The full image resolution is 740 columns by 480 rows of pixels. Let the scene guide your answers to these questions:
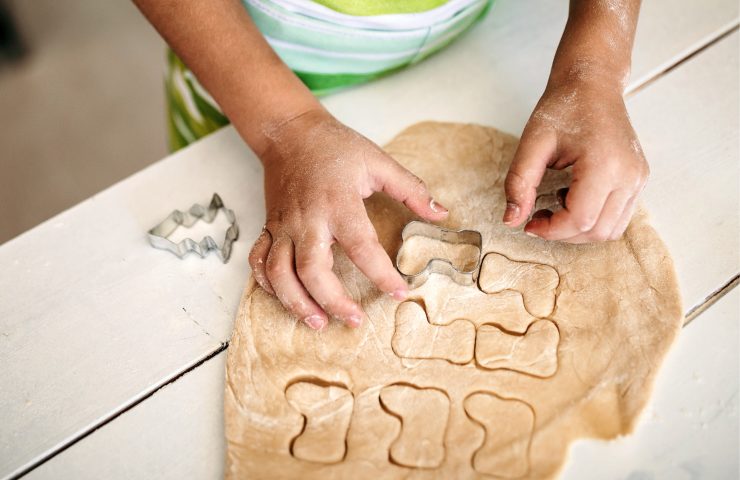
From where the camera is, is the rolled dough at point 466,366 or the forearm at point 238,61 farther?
the forearm at point 238,61

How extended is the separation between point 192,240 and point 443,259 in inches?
11.9

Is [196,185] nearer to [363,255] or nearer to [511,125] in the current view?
[363,255]

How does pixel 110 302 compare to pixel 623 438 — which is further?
pixel 110 302

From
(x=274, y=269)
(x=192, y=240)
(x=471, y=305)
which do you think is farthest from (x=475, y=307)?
(x=192, y=240)

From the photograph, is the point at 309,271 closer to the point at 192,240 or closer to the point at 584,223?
the point at 192,240

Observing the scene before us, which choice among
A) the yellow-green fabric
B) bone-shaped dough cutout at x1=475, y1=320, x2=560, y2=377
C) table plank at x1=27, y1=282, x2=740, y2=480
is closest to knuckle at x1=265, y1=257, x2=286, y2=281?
table plank at x1=27, y1=282, x2=740, y2=480

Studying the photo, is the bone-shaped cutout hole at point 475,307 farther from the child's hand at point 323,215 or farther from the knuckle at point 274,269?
the knuckle at point 274,269

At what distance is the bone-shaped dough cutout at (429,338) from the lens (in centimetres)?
66

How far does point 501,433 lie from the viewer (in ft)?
2.02

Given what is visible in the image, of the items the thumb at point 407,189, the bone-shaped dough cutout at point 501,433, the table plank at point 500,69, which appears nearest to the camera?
the bone-shaped dough cutout at point 501,433

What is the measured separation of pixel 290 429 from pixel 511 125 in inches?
19.0

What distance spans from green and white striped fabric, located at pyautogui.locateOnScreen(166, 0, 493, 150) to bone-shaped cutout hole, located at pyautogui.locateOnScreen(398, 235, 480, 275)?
10.7 inches

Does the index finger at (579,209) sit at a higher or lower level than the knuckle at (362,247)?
higher

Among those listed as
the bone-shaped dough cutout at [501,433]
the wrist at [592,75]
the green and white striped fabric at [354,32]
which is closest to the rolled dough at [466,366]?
Result: the bone-shaped dough cutout at [501,433]
